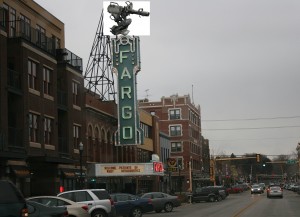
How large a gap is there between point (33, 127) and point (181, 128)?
237ft

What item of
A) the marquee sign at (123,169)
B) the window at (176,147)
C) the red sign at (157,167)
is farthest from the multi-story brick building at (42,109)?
the window at (176,147)

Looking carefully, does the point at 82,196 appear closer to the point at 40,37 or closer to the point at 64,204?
the point at 64,204

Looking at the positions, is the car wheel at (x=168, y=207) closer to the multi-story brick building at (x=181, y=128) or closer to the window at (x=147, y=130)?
the window at (x=147, y=130)

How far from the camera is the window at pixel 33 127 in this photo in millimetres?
32906

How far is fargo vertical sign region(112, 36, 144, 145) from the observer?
49.8m

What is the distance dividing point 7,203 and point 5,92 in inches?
729

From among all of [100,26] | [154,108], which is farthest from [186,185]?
[100,26]

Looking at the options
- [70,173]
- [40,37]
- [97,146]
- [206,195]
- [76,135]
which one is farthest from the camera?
[206,195]

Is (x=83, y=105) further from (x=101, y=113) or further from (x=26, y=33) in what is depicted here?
(x=26, y=33)

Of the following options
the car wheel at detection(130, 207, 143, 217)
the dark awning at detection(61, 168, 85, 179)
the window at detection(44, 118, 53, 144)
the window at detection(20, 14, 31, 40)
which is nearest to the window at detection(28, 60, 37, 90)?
the window at detection(20, 14, 31, 40)

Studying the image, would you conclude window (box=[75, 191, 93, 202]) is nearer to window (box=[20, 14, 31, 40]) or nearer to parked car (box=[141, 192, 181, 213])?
window (box=[20, 14, 31, 40])

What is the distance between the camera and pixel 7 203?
39.3ft

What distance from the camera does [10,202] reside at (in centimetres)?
1207

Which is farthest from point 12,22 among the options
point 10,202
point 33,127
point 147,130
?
point 147,130
